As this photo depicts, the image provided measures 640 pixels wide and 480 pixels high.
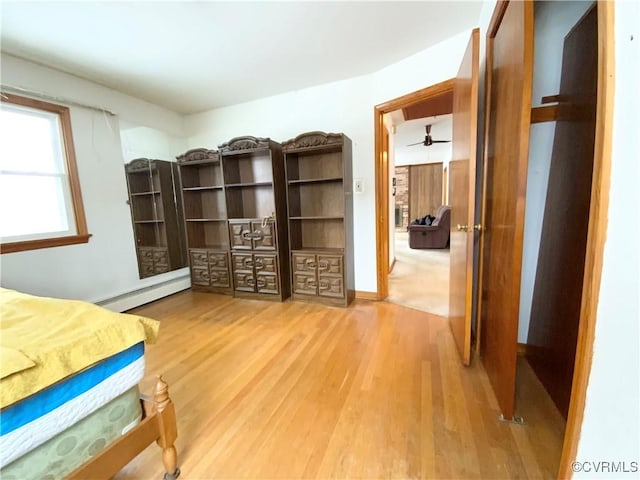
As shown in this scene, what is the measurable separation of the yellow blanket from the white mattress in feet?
0.32

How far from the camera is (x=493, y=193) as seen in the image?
1479 millimetres

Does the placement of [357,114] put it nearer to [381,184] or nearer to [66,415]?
[381,184]

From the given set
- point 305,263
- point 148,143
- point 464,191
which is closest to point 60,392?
point 464,191

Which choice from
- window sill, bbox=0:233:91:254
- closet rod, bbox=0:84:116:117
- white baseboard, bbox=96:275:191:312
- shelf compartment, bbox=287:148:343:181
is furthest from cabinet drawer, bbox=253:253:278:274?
closet rod, bbox=0:84:116:117

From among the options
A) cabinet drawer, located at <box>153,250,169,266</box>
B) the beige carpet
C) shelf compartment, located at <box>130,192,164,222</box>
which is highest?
shelf compartment, located at <box>130,192,164,222</box>

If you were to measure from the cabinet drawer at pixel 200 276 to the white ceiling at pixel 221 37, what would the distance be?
2.17 metres

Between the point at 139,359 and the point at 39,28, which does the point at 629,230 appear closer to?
the point at 139,359

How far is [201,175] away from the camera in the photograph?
3.62 m

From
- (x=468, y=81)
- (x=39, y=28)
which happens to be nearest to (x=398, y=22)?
(x=468, y=81)

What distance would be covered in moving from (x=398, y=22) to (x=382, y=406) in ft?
8.60

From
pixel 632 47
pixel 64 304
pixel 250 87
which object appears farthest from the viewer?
pixel 250 87

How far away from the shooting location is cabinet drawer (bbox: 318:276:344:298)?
9.34ft

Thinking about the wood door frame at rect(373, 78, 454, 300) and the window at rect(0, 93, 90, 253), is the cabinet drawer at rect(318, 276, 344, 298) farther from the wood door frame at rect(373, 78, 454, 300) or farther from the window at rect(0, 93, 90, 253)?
the window at rect(0, 93, 90, 253)

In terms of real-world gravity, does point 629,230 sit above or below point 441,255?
above
